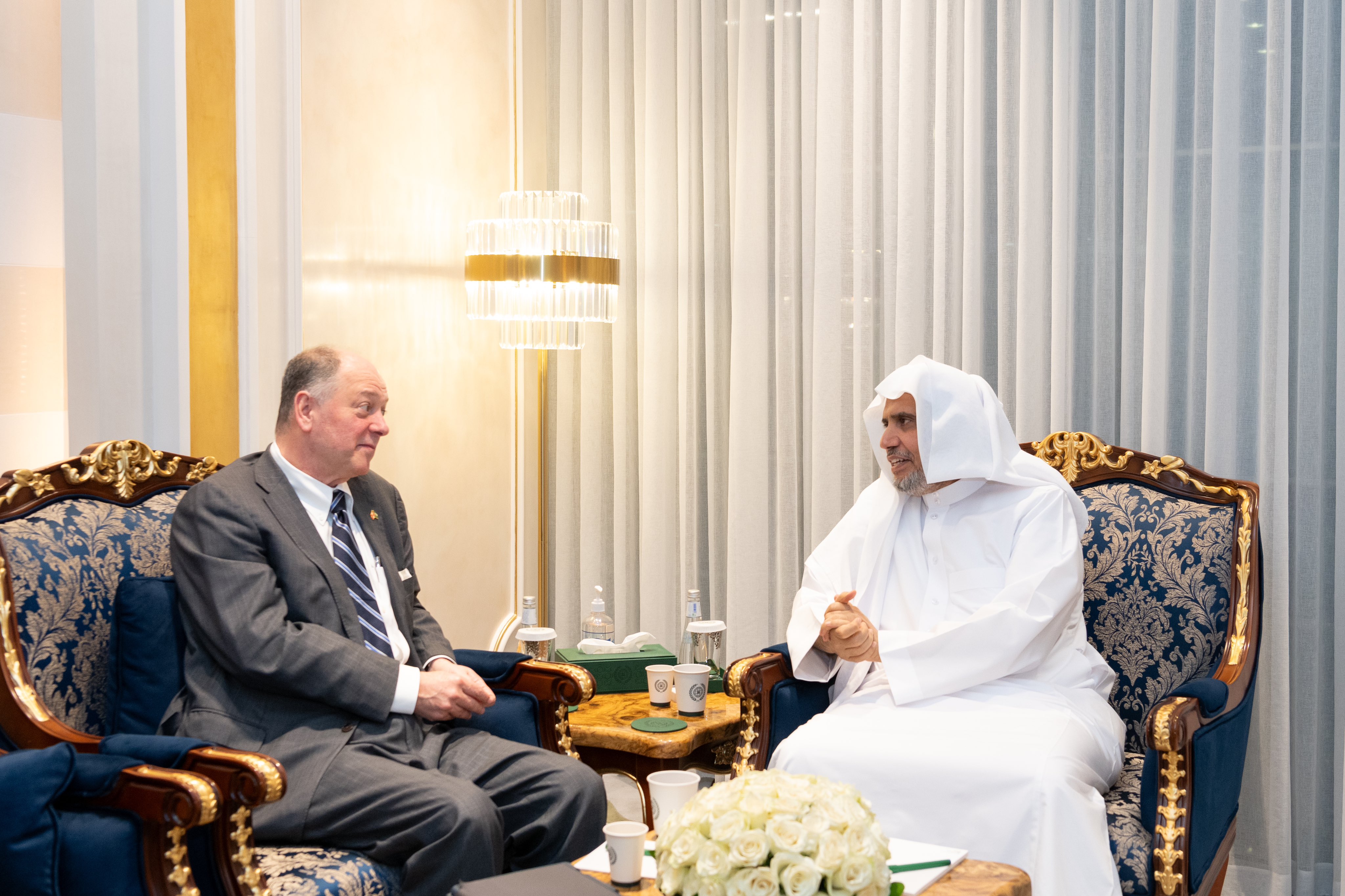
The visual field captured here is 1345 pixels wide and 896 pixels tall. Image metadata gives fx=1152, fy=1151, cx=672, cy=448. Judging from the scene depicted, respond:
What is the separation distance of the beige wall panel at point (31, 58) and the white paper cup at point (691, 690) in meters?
2.16

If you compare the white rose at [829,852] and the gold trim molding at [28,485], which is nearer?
the white rose at [829,852]

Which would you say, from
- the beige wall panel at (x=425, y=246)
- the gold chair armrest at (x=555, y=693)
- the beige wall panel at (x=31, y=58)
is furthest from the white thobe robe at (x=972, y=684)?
the beige wall panel at (x=31, y=58)

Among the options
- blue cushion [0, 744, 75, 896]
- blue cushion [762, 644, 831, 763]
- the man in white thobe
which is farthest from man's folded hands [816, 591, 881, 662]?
blue cushion [0, 744, 75, 896]

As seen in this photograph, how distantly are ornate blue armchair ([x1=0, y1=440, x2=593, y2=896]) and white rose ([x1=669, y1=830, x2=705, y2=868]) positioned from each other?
2.64 ft

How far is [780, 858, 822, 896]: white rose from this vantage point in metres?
1.45

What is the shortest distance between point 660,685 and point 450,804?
0.93 m

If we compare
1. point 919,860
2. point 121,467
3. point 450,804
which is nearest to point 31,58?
point 121,467

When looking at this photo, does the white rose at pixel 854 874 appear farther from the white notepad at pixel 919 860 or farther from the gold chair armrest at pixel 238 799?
the gold chair armrest at pixel 238 799

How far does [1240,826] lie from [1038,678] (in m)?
1.09

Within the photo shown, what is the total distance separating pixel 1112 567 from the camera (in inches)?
121

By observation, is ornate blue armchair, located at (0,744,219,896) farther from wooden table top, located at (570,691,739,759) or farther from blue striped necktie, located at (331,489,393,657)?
wooden table top, located at (570,691,739,759)

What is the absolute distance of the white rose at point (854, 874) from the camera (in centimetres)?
147

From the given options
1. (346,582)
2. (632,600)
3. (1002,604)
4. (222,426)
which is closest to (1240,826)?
(1002,604)

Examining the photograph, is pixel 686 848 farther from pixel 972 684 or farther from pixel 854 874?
pixel 972 684
